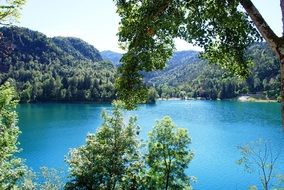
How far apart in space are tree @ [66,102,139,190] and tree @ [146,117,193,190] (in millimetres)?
1912

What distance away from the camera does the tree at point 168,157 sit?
37.1 meters

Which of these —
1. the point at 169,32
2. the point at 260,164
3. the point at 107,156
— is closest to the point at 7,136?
the point at 169,32

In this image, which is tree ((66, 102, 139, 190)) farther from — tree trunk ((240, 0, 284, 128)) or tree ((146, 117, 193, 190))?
tree trunk ((240, 0, 284, 128))

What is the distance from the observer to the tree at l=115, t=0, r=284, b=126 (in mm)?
8711

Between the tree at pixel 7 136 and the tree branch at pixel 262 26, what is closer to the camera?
the tree branch at pixel 262 26

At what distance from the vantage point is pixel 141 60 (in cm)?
900

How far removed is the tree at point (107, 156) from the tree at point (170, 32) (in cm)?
2545

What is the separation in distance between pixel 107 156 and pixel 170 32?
92.2 ft

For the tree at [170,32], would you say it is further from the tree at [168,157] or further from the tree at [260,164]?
the tree at [260,164]

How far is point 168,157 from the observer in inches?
1478

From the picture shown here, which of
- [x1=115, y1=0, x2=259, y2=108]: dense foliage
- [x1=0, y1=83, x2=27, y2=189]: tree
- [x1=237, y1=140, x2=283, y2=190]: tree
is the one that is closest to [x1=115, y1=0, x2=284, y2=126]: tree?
[x1=115, y1=0, x2=259, y2=108]: dense foliage

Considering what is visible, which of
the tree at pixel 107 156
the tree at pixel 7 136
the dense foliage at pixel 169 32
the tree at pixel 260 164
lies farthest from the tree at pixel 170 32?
the tree at pixel 260 164

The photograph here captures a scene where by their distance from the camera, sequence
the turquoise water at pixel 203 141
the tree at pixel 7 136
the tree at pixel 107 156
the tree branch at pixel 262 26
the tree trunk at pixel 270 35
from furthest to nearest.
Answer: the turquoise water at pixel 203 141 → the tree at pixel 107 156 → the tree at pixel 7 136 → the tree branch at pixel 262 26 → the tree trunk at pixel 270 35

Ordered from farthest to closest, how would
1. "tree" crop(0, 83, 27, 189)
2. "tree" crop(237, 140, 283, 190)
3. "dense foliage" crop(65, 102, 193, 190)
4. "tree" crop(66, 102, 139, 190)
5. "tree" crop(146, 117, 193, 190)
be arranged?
"tree" crop(237, 140, 283, 190) → "tree" crop(146, 117, 193, 190) → "dense foliage" crop(65, 102, 193, 190) → "tree" crop(66, 102, 139, 190) → "tree" crop(0, 83, 27, 189)
